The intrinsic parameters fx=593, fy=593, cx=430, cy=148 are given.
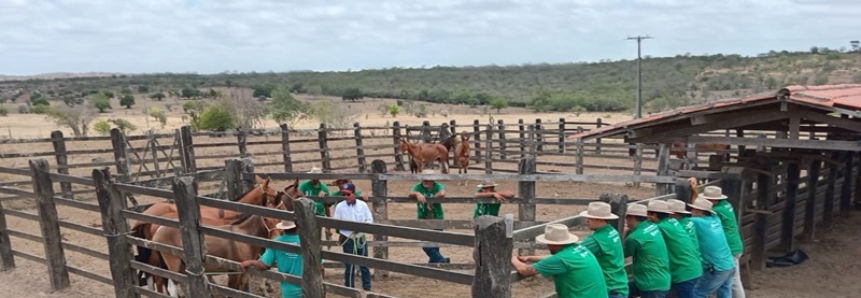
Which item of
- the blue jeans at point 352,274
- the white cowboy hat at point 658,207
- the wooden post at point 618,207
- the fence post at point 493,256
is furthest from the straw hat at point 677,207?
the blue jeans at point 352,274

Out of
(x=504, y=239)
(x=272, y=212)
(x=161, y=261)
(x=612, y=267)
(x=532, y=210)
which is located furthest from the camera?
(x=532, y=210)

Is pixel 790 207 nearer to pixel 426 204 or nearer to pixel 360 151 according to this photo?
pixel 426 204

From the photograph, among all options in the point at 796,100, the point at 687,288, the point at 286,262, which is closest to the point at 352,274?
the point at 286,262

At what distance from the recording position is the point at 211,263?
18.2 ft

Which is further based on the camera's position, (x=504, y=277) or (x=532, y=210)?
(x=532, y=210)

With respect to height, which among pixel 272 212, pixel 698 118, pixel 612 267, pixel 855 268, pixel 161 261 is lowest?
pixel 855 268

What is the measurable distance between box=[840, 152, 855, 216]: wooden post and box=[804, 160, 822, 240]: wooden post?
1.76 meters

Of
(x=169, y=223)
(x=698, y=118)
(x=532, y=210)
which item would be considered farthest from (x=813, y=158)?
(x=169, y=223)

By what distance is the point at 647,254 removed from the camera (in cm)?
493

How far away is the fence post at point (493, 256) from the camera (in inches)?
143

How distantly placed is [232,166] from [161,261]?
4.74 ft

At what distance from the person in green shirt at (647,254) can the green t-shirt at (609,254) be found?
0.42 metres

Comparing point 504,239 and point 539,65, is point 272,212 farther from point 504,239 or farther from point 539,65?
point 539,65

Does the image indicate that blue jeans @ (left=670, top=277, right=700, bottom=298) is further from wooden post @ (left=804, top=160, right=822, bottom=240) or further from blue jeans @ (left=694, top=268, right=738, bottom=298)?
wooden post @ (left=804, top=160, right=822, bottom=240)
